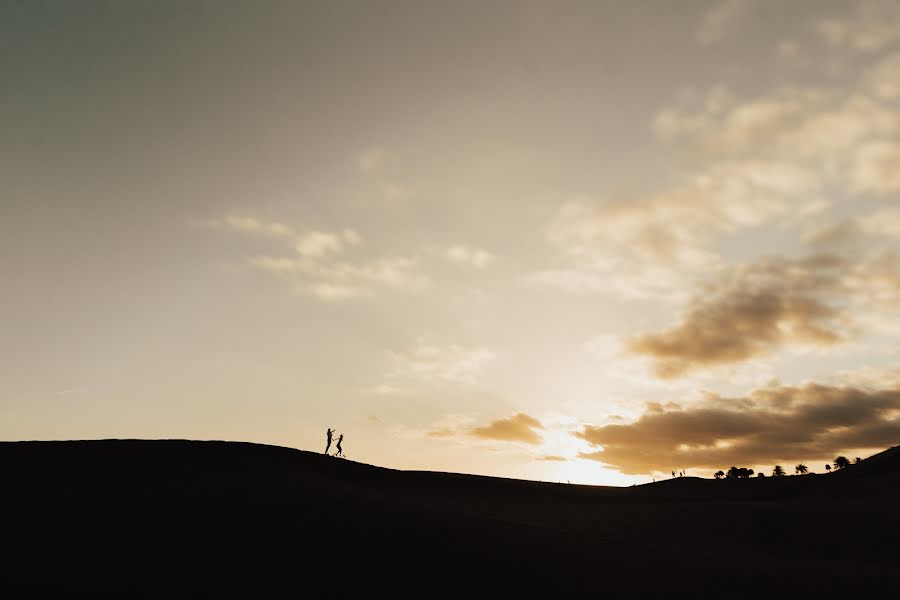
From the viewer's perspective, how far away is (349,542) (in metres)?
13.8

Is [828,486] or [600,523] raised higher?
[828,486]

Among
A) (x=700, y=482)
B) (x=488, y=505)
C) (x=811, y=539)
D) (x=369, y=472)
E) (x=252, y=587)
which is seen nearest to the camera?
(x=252, y=587)

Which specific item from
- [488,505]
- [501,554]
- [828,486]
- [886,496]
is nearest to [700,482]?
[828,486]

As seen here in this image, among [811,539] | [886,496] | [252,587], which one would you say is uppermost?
[886,496]

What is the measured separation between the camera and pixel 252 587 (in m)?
11.2

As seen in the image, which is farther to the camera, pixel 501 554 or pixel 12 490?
pixel 12 490

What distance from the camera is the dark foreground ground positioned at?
1158 centimetres

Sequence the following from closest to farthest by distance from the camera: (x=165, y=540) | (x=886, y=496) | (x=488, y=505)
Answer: (x=165, y=540) < (x=886, y=496) < (x=488, y=505)

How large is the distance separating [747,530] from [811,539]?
1638 mm

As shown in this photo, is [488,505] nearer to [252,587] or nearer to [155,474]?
[155,474]

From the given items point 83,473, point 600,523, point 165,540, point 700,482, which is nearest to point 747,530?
point 600,523

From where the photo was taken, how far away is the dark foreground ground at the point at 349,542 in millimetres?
11578

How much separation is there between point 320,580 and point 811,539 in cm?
1378

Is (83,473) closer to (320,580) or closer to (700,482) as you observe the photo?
(320,580)
